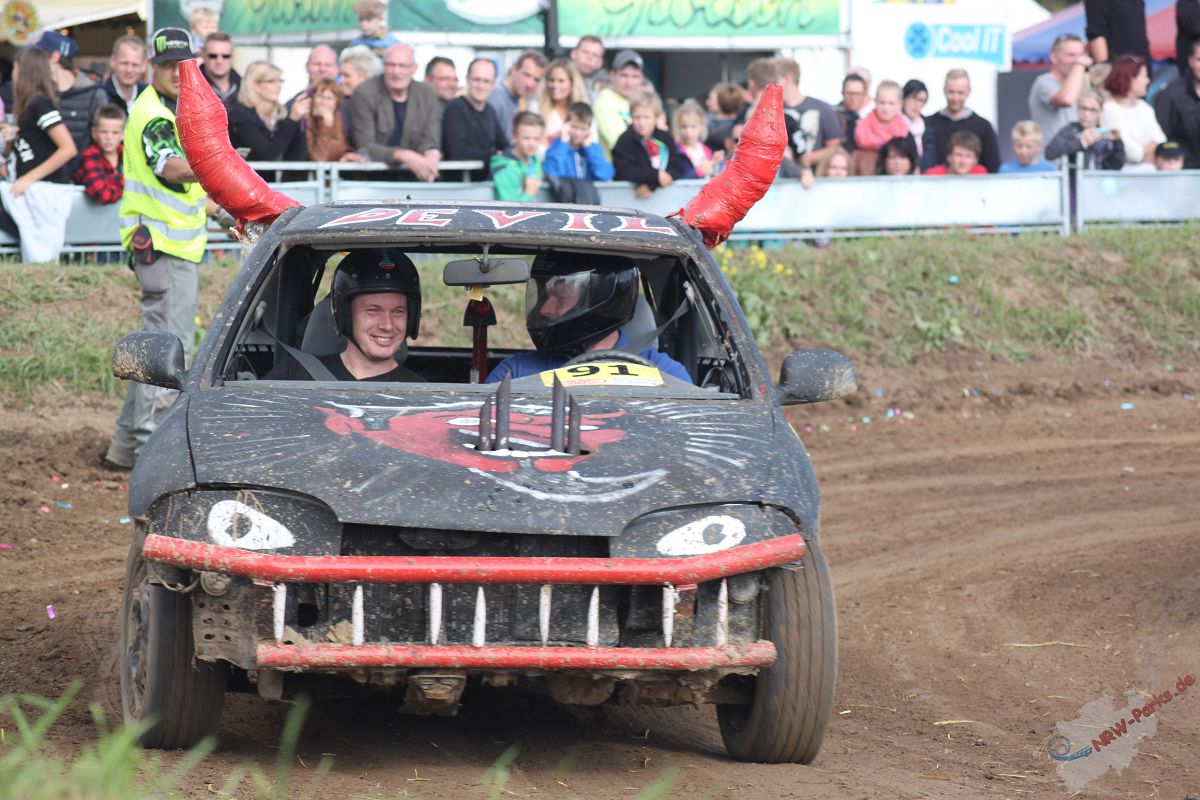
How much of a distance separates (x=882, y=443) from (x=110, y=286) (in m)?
5.60

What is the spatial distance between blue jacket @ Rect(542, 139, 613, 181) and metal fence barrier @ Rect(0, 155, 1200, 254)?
15 centimetres

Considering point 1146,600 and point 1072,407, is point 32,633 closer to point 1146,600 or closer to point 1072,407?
point 1146,600

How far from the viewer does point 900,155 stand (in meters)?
14.2

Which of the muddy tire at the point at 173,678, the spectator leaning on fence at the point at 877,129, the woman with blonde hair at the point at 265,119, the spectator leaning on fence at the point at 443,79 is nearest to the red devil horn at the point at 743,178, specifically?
the muddy tire at the point at 173,678

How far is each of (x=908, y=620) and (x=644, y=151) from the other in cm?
659

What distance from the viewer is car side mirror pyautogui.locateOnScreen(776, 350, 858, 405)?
5.32m

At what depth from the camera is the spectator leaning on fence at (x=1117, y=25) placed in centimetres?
1683

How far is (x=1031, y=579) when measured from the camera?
773 centimetres

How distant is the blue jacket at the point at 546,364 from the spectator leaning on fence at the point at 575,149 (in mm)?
6744

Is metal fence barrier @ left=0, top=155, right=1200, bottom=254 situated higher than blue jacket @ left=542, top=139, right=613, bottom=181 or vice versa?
blue jacket @ left=542, top=139, right=613, bottom=181

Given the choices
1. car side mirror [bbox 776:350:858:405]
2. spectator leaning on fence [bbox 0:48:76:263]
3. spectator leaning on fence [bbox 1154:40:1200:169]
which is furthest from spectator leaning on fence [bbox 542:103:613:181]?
car side mirror [bbox 776:350:858:405]

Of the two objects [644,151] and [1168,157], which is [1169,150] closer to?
[1168,157]

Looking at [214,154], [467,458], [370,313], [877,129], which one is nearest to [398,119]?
[877,129]

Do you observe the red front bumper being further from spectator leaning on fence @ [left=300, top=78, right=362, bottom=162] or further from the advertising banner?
the advertising banner
